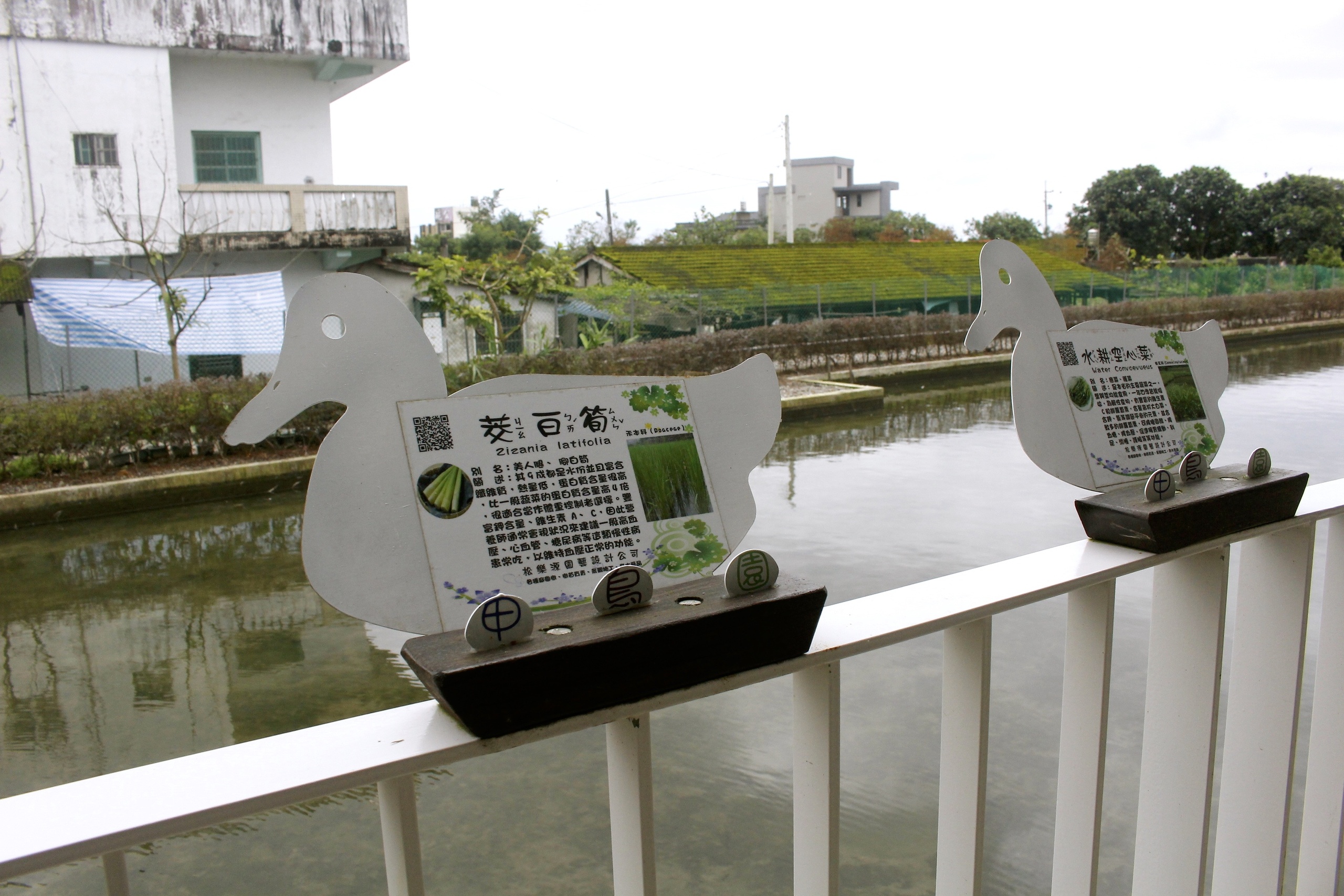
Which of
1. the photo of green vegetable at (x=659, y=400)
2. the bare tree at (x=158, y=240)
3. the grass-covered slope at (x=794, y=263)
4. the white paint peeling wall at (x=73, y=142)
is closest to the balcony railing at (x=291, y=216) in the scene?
the bare tree at (x=158, y=240)

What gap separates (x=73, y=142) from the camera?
387 inches

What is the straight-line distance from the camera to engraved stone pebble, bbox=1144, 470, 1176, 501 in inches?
40.1

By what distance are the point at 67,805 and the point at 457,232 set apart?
37101mm

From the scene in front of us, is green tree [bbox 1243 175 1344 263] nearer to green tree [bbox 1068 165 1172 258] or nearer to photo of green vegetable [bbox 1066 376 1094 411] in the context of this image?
green tree [bbox 1068 165 1172 258]

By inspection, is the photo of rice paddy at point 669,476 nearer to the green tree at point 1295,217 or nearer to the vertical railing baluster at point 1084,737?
the vertical railing baluster at point 1084,737

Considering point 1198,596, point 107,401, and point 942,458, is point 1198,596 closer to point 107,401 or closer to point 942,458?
point 942,458

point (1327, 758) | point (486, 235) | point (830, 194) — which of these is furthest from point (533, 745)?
point (830, 194)

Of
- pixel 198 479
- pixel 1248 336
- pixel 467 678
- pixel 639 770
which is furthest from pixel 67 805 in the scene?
pixel 1248 336

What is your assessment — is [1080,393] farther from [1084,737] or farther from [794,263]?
[794,263]

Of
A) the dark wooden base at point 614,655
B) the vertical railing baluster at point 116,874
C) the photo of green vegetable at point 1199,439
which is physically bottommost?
the vertical railing baluster at point 116,874

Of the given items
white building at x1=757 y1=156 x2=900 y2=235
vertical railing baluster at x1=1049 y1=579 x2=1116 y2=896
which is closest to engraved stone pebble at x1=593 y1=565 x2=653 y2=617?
vertical railing baluster at x1=1049 y1=579 x2=1116 y2=896

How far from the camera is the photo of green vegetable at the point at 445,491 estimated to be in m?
0.71

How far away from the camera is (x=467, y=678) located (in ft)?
2.02

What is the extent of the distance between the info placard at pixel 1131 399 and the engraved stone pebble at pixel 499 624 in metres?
0.73
